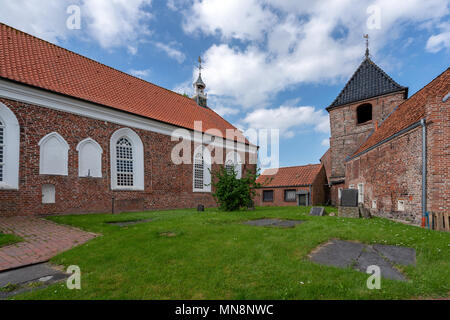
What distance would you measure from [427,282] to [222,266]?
3.02 m

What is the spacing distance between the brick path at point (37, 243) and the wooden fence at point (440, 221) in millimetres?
11119

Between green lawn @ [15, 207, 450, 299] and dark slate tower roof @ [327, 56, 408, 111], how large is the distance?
17.6 meters

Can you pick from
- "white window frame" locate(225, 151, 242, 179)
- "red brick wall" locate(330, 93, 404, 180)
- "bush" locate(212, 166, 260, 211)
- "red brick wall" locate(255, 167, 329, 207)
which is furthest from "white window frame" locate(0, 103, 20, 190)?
"red brick wall" locate(255, 167, 329, 207)

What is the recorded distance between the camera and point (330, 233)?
6156mm

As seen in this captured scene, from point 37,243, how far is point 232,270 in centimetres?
550

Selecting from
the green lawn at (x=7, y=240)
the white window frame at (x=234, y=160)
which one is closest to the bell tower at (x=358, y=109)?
the white window frame at (x=234, y=160)

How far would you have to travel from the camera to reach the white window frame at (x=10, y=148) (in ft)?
34.2

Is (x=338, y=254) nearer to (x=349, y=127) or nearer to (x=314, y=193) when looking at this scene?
(x=349, y=127)

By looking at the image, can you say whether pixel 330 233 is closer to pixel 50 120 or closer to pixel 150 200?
pixel 150 200

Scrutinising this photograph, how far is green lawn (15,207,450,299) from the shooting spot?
9.64 ft

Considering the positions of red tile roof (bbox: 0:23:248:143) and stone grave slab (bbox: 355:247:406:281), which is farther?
red tile roof (bbox: 0:23:248:143)

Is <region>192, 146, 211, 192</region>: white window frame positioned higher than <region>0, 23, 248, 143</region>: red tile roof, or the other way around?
<region>0, 23, 248, 143</region>: red tile roof

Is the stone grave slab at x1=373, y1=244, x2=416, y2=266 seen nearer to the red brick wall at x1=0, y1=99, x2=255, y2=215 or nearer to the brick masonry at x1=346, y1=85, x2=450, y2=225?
the brick masonry at x1=346, y1=85, x2=450, y2=225
